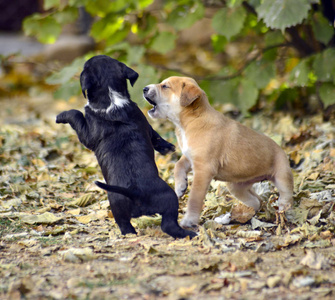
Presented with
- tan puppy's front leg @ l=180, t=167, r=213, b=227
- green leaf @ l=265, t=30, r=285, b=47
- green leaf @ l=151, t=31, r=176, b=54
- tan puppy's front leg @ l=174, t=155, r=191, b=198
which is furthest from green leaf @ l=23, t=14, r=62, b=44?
tan puppy's front leg @ l=180, t=167, r=213, b=227

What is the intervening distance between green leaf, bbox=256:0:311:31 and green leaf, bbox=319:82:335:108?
1.22 meters

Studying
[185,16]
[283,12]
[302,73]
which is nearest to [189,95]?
[283,12]

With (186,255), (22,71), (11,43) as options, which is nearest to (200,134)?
(186,255)

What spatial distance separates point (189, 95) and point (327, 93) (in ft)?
9.77

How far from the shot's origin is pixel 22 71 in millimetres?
13891

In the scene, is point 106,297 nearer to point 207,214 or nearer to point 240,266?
point 240,266

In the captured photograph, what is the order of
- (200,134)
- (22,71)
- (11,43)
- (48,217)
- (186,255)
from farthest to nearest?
(11,43), (22,71), (48,217), (200,134), (186,255)

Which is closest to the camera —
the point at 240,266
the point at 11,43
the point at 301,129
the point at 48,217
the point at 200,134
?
the point at 240,266

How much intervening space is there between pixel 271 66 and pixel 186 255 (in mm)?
4143

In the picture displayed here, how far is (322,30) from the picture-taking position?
662 cm

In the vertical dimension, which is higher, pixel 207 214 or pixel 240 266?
Result: pixel 240 266

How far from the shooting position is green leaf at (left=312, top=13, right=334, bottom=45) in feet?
21.7

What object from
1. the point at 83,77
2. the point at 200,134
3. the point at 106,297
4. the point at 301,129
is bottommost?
the point at 301,129

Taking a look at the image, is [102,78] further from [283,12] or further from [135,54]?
[135,54]
